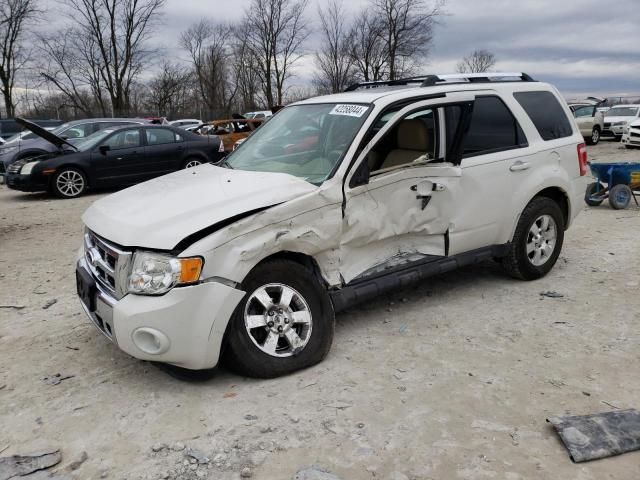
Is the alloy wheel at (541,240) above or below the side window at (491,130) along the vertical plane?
below

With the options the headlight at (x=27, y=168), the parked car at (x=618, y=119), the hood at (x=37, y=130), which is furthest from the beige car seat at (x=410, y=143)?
the parked car at (x=618, y=119)

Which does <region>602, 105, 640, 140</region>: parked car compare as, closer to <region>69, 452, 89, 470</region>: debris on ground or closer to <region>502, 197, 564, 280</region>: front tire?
<region>502, 197, 564, 280</region>: front tire

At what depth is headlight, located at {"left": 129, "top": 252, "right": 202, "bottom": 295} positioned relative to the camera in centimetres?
301

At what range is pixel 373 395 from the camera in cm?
325

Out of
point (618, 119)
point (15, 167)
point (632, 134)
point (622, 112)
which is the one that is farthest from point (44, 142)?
point (622, 112)

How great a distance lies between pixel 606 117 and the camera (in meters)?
23.1

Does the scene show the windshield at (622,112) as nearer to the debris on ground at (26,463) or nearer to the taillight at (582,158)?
the taillight at (582,158)

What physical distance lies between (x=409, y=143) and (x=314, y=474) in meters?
2.98

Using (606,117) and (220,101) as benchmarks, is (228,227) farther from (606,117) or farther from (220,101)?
(220,101)

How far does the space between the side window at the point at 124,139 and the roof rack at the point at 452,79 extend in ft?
26.7

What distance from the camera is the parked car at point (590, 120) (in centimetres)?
2164

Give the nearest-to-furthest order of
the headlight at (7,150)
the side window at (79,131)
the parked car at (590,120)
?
1. the headlight at (7,150)
2. the side window at (79,131)
3. the parked car at (590,120)

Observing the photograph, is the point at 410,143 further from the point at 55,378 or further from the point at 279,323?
the point at 55,378

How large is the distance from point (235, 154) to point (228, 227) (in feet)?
5.60
